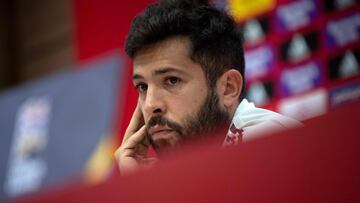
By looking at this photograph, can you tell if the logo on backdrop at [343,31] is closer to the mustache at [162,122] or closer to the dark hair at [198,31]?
the dark hair at [198,31]

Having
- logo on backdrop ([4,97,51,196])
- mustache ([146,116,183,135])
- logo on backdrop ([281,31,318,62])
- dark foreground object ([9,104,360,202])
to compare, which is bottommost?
dark foreground object ([9,104,360,202])

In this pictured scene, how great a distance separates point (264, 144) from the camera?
3.15 ft

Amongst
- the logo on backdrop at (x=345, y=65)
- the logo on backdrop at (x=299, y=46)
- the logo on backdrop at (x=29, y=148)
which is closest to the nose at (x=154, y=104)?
the logo on backdrop at (x=345, y=65)

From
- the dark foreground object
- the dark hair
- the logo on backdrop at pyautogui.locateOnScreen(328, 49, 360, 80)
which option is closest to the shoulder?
the dark hair

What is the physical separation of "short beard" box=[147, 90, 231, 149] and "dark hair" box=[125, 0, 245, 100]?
0.04 m

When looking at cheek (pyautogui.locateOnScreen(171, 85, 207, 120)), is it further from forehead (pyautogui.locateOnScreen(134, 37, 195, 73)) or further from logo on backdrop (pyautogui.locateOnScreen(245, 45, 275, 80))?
logo on backdrop (pyautogui.locateOnScreen(245, 45, 275, 80))

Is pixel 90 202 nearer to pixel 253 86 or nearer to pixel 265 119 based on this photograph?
pixel 265 119

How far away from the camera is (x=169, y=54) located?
5.35 feet

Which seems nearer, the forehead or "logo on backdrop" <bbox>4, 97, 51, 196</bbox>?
the forehead

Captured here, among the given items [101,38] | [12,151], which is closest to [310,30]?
[101,38]

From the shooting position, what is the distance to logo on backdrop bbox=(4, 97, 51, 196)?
393 cm

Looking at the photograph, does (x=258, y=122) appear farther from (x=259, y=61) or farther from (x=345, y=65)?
(x=259, y=61)

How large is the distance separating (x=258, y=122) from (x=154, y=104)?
7.9 inches

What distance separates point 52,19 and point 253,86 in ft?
6.42
